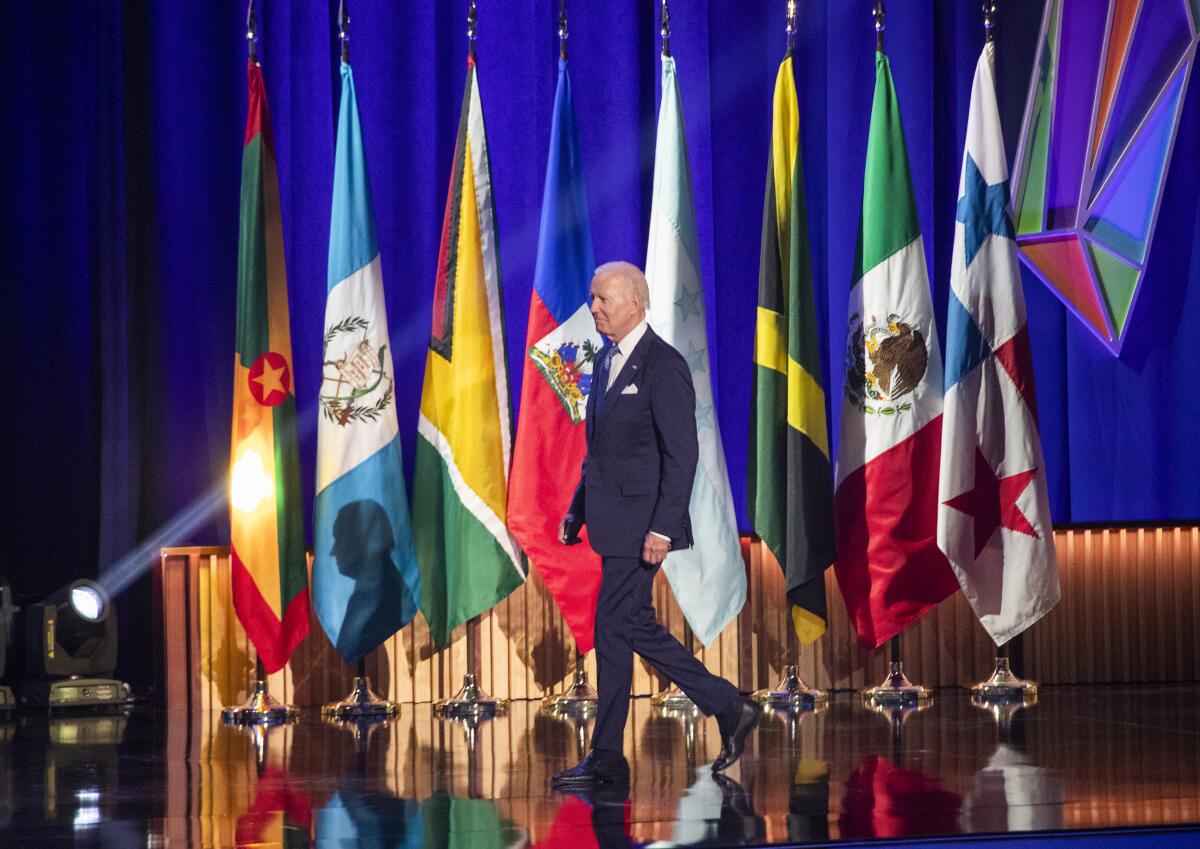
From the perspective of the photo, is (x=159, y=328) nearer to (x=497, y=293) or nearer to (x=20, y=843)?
(x=497, y=293)

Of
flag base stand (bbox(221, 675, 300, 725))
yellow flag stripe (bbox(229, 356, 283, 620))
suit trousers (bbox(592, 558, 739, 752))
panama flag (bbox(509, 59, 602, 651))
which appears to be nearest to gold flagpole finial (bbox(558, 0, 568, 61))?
panama flag (bbox(509, 59, 602, 651))

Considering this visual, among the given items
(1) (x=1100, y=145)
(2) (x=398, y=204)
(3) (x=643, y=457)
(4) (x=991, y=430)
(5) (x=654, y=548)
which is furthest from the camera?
(1) (x=1100, y=145)

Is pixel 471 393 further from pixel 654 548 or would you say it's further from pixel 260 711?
pixel 654 548

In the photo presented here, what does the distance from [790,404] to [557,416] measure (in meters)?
0.96

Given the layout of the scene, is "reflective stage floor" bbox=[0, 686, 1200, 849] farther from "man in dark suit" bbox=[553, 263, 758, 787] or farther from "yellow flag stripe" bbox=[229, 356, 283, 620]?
"yellow flag stripe" bbox=[229, 356, 283, 620]

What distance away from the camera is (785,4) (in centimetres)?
727

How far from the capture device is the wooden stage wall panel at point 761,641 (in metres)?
→ 6.62

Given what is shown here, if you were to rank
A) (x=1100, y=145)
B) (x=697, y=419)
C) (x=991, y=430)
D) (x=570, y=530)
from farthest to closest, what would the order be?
(x=1100, y=145) < (x=991, y=430) < (x=697, y=419) < (x=570, y=530)

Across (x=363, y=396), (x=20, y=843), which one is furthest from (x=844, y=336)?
(x=20, y=843)

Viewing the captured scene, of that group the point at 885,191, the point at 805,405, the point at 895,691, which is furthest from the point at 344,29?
the point at 895,691

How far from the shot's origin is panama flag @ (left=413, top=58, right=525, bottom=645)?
605 centimetres

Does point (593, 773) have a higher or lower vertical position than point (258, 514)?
lower

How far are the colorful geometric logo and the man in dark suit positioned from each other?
3644mm

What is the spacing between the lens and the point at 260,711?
6031 millimetres
